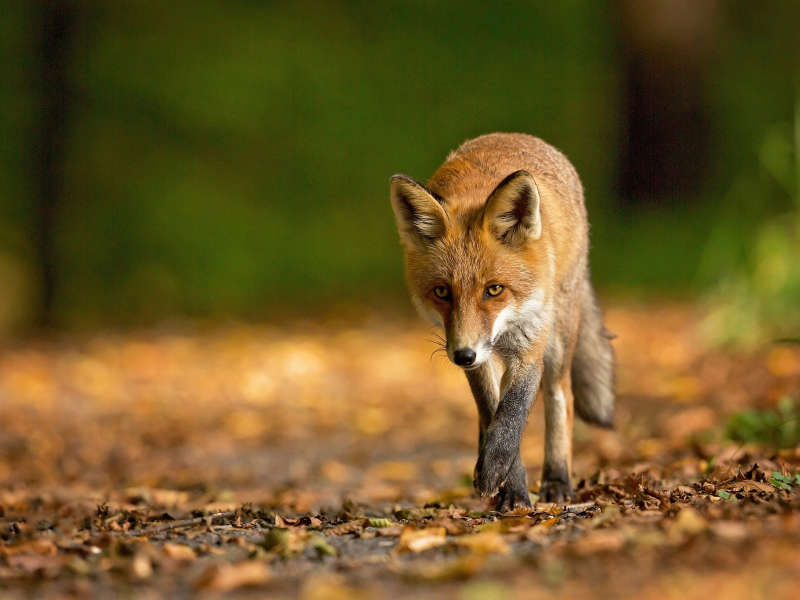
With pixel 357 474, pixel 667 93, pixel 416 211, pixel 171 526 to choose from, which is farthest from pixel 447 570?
pixel 667 93

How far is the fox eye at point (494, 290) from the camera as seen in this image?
428cm

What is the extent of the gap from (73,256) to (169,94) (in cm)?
362

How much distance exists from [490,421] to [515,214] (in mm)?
1000

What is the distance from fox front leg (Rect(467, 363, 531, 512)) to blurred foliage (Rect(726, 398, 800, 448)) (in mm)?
1661

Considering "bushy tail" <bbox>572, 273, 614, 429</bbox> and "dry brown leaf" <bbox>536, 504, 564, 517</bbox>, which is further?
"bushy tail" <bbox>572, 273, 614, 429</bbox>

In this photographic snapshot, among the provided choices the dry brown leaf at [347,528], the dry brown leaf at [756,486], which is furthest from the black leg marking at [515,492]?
the dry brown leaf at [756,486]

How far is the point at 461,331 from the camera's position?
410 cm

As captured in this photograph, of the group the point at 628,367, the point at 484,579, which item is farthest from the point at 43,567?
the point at 628,367

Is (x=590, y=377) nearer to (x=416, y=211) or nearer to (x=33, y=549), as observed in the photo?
(x=416, y=211)

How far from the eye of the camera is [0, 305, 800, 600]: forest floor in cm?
296

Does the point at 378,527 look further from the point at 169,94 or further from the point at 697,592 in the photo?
the point at 169,94

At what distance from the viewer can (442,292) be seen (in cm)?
432

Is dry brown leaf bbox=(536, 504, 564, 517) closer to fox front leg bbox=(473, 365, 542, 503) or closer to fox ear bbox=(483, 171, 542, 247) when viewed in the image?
fox front leg bbox=(473, 365, 542, 503)

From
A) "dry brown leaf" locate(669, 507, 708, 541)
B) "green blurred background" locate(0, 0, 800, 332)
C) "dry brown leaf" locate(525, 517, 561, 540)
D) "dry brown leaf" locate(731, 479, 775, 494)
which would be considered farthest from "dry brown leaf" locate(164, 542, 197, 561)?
"green blurred background" locate(0, 0, 800, 332)
